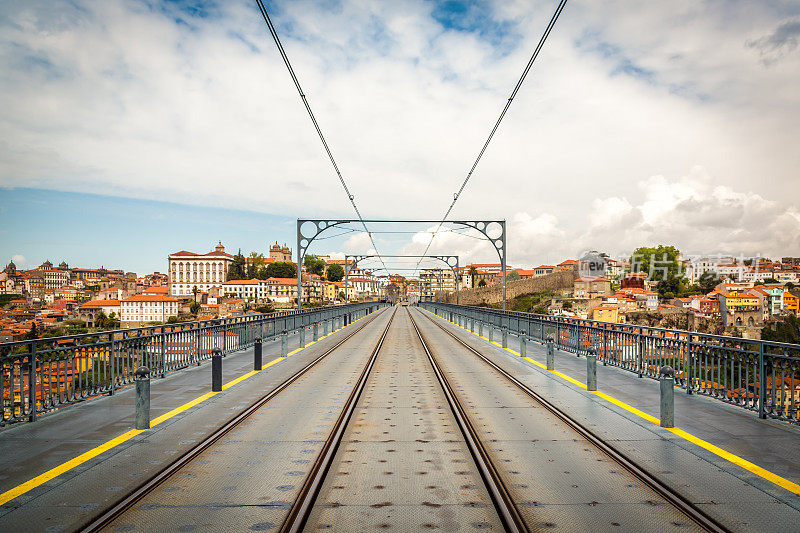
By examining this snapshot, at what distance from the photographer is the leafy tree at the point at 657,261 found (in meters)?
158

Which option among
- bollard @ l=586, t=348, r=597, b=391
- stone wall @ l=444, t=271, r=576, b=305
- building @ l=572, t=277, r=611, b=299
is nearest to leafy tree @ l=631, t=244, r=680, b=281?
building @ l=572, t=277, r=611, b=299

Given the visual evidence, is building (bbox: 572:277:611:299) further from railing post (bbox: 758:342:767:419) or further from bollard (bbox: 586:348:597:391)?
railing post (bbox: 758:342:767:419)

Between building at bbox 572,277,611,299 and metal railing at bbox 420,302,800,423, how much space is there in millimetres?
123853

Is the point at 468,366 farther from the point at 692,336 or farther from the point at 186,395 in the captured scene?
the point at 186,395

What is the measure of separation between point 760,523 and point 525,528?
1.85 m

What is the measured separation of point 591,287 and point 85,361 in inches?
5694

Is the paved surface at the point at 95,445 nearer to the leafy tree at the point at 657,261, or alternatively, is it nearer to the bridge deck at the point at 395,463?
the bridge deck at the point at 395,463

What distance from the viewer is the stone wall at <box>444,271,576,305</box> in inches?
3927

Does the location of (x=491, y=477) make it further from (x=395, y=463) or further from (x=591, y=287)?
(x=591, y=287)

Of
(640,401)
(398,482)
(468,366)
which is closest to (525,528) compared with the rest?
(398,482)

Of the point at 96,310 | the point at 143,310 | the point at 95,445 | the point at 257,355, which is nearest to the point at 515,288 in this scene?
the point at 257,355

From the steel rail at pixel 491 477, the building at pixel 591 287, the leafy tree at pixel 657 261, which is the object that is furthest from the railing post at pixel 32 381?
the leafy tree at pixel 657 261

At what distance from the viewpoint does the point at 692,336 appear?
1006cm

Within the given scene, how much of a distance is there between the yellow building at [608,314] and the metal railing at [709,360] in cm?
10512
